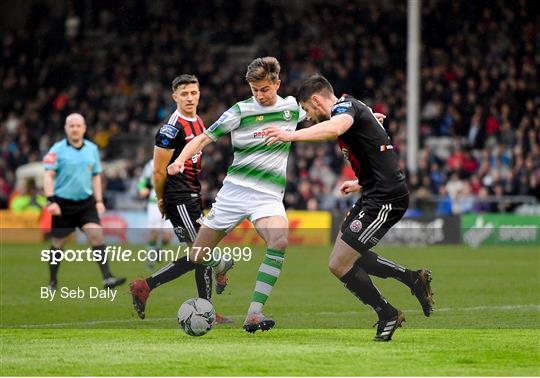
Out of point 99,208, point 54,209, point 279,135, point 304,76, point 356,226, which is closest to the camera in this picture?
point 279,135

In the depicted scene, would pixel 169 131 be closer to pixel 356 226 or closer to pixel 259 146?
pixel 259 146

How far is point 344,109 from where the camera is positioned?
9750 mm

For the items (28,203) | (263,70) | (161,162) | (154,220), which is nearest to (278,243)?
(263,70)

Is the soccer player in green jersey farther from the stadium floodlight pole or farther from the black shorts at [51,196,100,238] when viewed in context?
the stadium floodlight pole

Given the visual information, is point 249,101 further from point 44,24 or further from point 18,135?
point 44,24

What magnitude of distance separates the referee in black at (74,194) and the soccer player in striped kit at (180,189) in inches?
139

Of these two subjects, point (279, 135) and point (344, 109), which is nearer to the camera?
point (279, 135)

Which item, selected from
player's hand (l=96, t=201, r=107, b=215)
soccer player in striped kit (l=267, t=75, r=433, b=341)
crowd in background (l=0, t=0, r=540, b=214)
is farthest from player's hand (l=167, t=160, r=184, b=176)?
crowd in background (l=0, t=0, r=540, b=214)

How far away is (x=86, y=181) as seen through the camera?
51.1 ft

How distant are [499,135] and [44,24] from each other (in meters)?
17.6

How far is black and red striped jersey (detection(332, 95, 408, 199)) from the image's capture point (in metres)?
10.0

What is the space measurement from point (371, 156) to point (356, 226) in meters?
0.63

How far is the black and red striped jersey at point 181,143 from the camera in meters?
11.6

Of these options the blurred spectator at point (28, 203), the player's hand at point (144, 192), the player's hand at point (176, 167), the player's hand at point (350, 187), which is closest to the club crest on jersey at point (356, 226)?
the player's hand at point (350, 187)
